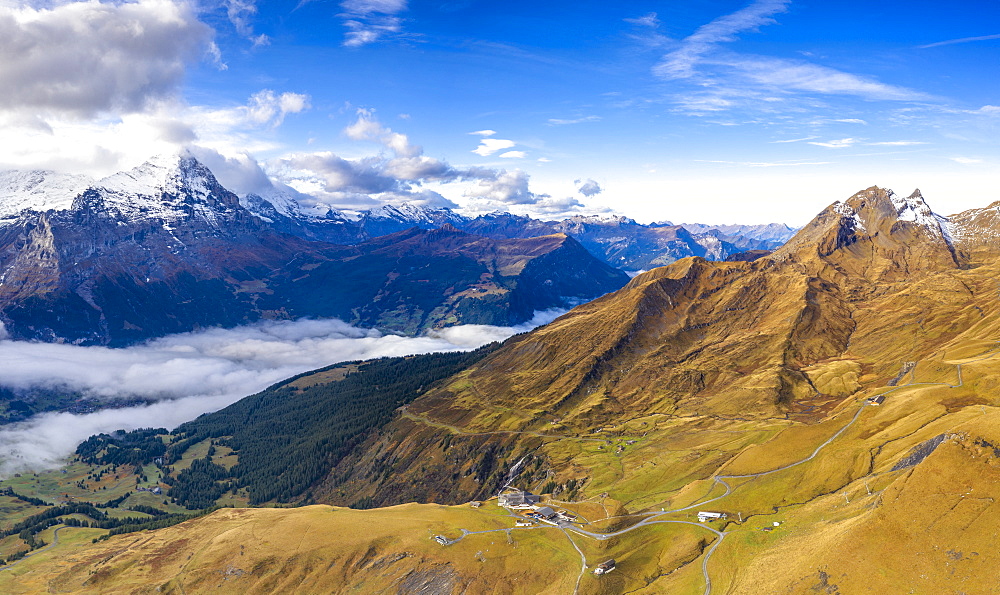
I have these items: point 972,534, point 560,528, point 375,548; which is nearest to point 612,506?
point 560,528

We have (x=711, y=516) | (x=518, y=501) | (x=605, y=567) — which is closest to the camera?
(x=605, y=567)

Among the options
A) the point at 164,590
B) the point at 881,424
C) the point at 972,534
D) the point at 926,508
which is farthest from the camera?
the point at 881,424

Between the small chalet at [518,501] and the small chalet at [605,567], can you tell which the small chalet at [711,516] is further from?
the small chalet at [518,501]

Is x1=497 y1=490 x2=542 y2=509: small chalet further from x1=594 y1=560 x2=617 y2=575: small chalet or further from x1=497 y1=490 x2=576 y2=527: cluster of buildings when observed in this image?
x1=594 y1=560 x2=617 y2=575: small chalet

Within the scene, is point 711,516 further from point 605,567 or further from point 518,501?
point 518,501

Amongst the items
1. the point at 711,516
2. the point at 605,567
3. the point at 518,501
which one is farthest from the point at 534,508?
the point at 711,516

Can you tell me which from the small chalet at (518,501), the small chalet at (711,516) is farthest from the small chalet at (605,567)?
the small chalet at (518,501)

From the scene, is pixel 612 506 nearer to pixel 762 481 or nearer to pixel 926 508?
pixel 762 481

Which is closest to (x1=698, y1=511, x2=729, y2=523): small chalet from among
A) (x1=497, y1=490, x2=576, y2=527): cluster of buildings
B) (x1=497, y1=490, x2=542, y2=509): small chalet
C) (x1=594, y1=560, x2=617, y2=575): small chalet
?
(x1=594, y1=560, x2=617, y2=575): small chalet
